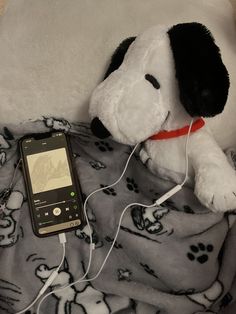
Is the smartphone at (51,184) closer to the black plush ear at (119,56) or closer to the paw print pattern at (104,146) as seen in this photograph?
the paw print pattern at (104,146)

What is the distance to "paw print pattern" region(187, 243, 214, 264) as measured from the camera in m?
0.68

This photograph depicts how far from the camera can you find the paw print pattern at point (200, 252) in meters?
0.68

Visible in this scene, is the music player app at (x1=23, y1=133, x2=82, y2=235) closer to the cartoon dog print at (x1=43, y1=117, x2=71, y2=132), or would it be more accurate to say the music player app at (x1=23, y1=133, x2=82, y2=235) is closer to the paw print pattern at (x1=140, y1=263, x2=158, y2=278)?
the cartoon dog print at (x1=43, y1=117, x2=71, y2=132)

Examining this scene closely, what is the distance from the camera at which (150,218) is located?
0.69 metres

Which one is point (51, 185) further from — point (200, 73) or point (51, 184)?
point (200, 73)

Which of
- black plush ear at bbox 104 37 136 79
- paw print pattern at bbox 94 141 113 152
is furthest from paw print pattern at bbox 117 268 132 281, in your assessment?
black plush ear at bbox 104 37 136 79

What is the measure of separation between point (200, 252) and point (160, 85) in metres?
0.26

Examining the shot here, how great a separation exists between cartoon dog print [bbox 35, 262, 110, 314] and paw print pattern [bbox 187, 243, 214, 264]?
16cm

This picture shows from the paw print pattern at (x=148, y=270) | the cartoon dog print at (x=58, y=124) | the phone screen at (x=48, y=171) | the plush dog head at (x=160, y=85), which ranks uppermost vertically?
the plush dog head at (x=160, y=85)

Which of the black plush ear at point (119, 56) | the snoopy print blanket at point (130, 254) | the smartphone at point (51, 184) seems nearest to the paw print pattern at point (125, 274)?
the snoopy print blanket at point (130, 254)

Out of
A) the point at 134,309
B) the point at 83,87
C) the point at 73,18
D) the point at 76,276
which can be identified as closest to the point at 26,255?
the point at 76,276

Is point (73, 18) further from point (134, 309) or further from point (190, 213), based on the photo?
point (134, 309)

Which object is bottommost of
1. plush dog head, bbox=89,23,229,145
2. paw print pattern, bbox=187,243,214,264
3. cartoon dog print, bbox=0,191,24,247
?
paw print pattern, bbox=187,243,214,264

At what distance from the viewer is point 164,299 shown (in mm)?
676
